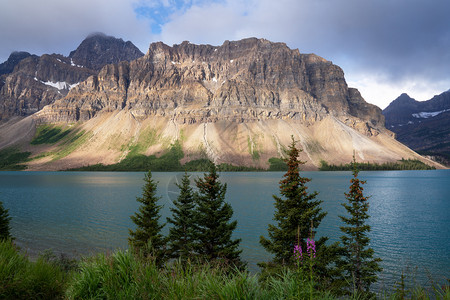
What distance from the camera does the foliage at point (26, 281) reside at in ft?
21.4

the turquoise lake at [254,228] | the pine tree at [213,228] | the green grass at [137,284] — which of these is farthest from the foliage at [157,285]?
the turquoise lake at [254,228]

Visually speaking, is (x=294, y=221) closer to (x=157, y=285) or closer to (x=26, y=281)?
(x=157, y=285)

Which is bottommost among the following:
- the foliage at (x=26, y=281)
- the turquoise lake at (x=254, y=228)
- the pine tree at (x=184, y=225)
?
the turquoise lake at (x=254, y=228)

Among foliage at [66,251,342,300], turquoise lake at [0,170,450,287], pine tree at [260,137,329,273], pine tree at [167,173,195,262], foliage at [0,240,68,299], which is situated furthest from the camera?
turquoise lake at [0,170,450,287]

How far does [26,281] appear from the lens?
689 centimetres

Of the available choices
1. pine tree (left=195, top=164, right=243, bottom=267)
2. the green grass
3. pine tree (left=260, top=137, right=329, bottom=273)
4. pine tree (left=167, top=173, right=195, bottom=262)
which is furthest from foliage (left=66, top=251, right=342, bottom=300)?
pine tree (left=167, top=173, right=195, bottom=262)

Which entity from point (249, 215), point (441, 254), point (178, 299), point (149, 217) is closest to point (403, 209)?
point (441, 254)

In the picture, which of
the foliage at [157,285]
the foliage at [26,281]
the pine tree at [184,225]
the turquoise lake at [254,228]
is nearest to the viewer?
the foliage at [157,285]

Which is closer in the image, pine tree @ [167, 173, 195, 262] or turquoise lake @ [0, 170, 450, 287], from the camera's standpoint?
pine tree @ [167, 173, 195, 262]

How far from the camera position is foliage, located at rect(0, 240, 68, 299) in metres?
6.52

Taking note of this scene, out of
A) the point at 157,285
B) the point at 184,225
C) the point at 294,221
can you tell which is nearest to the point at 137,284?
the point at 157,285

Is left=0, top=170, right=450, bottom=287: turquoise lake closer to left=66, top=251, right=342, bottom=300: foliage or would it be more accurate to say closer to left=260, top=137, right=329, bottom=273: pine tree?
left=260, top=137, right=329, bottom=273: pine tree

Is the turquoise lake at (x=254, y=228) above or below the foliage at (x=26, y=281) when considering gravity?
below

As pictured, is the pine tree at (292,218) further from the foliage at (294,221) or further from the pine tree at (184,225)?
the pine tree at (184,225)
